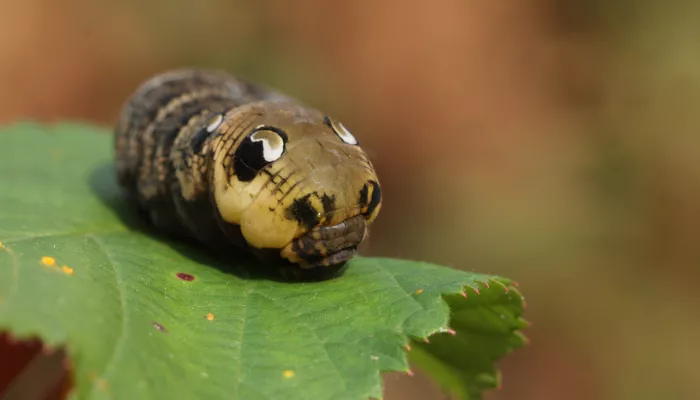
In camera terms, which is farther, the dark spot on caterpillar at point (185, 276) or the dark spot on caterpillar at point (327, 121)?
the dark spot on caterpillar at point (327, 121)

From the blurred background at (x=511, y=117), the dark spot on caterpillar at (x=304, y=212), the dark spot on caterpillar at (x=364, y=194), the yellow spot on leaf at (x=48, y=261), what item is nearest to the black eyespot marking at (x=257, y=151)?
the dark spot on caterpillar at (x=304, y=212)

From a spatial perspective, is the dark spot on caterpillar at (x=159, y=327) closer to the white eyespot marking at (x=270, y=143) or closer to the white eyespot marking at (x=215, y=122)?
the white eyespot marking at (x=270, y=143)

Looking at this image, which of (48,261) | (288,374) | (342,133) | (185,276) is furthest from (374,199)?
(48,261)

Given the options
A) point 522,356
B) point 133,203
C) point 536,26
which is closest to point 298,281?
point 133,203

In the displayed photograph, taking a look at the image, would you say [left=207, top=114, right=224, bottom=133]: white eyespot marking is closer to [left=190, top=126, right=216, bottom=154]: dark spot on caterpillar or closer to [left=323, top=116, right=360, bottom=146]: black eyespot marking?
[left=190, top=126, right=216, bottom=154]: dark spot on caterpillar

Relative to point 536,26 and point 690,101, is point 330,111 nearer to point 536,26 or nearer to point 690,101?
point 536,26
